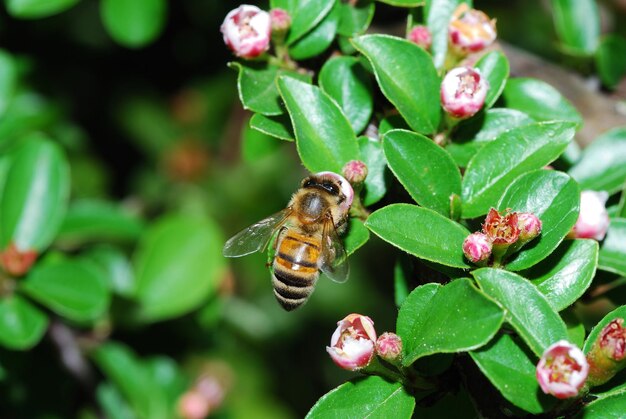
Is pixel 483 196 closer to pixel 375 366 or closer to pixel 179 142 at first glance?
pixel 375 366

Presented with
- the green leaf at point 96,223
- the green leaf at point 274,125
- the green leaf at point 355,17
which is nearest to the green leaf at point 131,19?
the green leaf at point 96,223

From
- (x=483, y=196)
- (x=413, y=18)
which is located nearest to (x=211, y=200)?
(x=413, y=18)

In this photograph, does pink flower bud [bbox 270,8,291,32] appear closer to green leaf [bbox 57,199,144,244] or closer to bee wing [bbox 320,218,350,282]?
bee wing [bbox 320,218,350,282]

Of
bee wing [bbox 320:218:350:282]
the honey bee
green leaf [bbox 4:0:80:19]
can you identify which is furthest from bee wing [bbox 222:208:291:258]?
→ green leaf [bbox 4:0:80:19]

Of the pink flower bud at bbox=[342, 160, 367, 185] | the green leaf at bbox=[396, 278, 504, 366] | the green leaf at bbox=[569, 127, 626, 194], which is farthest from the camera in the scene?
the green leaf at bbox=[569, 127, 626, 194]

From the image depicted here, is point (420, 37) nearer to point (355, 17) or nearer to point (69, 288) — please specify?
point (355, 17)

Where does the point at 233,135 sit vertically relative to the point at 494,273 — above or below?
below

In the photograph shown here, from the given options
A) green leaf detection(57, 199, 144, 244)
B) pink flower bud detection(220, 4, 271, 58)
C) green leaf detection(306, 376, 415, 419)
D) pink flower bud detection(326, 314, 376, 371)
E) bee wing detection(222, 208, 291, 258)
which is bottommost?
green leaf detection(57, 199, 144, 244)
